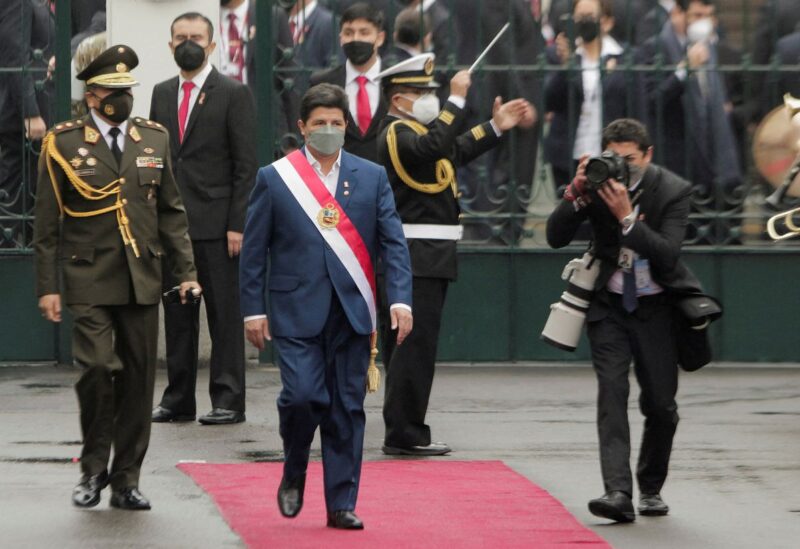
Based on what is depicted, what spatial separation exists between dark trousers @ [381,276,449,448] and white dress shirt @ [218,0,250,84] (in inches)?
153

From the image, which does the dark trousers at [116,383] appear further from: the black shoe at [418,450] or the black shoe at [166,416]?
the black shoe at [166,416]

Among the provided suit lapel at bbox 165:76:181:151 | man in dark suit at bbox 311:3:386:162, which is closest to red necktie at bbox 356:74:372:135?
man in dark suit at bbox 311:3:386:162

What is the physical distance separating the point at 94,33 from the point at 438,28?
7.80ft

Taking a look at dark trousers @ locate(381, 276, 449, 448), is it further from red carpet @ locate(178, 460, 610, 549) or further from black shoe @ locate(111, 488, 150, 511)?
black shoe @ locate(111, 488, 150, 511)

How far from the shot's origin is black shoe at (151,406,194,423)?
1110cm

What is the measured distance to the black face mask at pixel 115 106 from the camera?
332 inches

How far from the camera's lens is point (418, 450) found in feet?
32.9

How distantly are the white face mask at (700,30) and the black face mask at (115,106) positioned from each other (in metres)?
6.20

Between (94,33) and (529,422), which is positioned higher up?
(94,33)

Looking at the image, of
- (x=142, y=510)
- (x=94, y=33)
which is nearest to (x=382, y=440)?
(x=142, y=510)

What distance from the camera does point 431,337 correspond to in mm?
10117

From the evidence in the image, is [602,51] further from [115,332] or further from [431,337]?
[115,332]

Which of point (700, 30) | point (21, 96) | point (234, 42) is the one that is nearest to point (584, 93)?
point (700, 30)

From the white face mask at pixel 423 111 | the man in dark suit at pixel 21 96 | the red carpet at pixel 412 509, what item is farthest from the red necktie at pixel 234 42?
the red carpet at pixel 412 509
